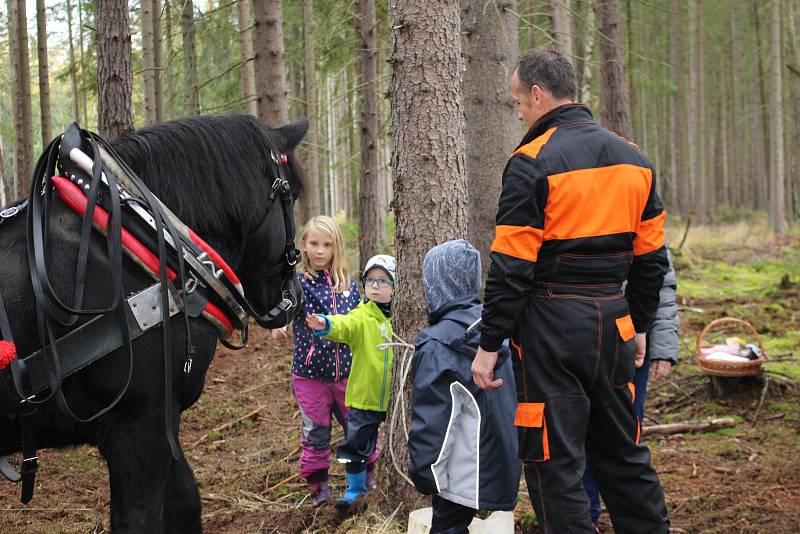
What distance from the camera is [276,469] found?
16.4 ft

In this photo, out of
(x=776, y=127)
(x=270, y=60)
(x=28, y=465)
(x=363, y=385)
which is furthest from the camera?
(x=776, y=127)

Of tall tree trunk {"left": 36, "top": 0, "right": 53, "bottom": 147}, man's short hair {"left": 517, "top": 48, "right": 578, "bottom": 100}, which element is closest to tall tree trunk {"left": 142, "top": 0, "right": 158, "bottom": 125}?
tall tree trunk {"left": 36, "top": 0, "right": 53, "bottom": 147}

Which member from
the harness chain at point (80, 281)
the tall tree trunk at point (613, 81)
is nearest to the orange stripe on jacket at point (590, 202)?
the harness chain at point (80, 281)

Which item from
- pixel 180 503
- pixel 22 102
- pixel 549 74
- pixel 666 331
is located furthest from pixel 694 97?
pixel 180 503

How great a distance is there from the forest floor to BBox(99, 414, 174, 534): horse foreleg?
1372 mm

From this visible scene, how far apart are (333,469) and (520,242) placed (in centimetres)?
288

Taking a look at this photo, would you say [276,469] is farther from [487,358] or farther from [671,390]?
[671,390]

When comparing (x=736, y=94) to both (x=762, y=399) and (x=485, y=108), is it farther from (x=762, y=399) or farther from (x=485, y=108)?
(x=762, y=399)

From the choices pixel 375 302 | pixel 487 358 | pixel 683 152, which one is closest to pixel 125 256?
pixel 487 358

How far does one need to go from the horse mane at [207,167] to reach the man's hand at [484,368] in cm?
108

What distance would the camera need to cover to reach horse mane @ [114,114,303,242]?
9.57 feet

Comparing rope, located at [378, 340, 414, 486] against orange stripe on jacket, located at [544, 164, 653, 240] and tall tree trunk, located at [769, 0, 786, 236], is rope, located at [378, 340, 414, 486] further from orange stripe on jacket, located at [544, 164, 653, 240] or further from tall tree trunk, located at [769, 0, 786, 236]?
tall tree trunk, located at [769, 0, 786, 236]

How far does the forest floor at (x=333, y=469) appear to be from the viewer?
4.02 m

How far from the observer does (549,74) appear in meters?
2.93
